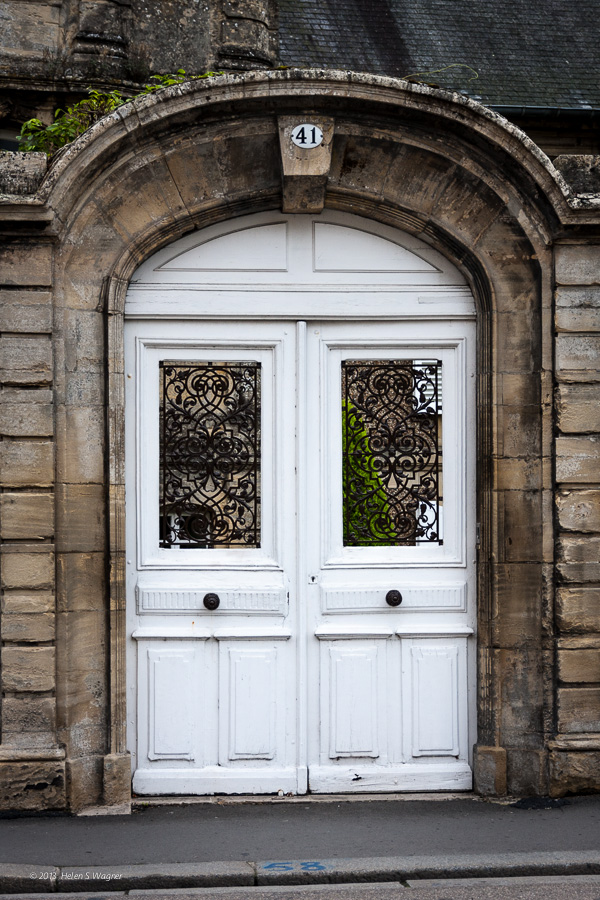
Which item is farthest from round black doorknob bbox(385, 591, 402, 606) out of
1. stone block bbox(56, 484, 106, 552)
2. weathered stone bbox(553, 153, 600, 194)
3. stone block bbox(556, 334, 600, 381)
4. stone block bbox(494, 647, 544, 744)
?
weathered stone bbox(553, 153, 600, 194)

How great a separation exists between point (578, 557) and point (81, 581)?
2626 mm

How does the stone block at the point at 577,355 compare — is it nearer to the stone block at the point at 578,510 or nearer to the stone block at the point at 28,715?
the stone block at the point at 578,510

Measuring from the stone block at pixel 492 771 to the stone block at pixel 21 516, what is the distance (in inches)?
103

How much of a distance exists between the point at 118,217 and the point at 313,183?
3.46 ft

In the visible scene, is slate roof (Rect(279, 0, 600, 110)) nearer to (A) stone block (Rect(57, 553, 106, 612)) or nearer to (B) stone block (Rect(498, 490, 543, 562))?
(B) stone block (Rect(498, 490, 543, 562))

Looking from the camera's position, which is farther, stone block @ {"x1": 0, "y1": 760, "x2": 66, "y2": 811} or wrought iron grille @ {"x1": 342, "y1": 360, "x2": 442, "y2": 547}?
wrought iron grille @ {"x1": 342, "y1": 360, "x2": 442, "y2": 547}

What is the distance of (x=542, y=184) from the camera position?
4852 millimetres

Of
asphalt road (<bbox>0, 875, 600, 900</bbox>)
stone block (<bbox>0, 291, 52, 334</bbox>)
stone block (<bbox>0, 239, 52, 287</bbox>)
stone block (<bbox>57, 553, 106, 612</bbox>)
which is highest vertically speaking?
stone block (<bbox>0, 239, 52, 287</bbox>)

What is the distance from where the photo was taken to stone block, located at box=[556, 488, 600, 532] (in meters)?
4.95

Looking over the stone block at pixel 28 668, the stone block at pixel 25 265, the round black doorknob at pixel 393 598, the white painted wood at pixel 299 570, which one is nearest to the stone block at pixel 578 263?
the white painted wood at pixel 299 570

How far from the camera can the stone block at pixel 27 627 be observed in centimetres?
477

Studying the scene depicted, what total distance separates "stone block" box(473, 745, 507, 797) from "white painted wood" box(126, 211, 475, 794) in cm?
14

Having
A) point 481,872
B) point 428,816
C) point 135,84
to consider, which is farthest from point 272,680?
point 135,84

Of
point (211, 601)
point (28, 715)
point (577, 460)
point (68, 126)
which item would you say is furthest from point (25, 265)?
point (577, 460)
